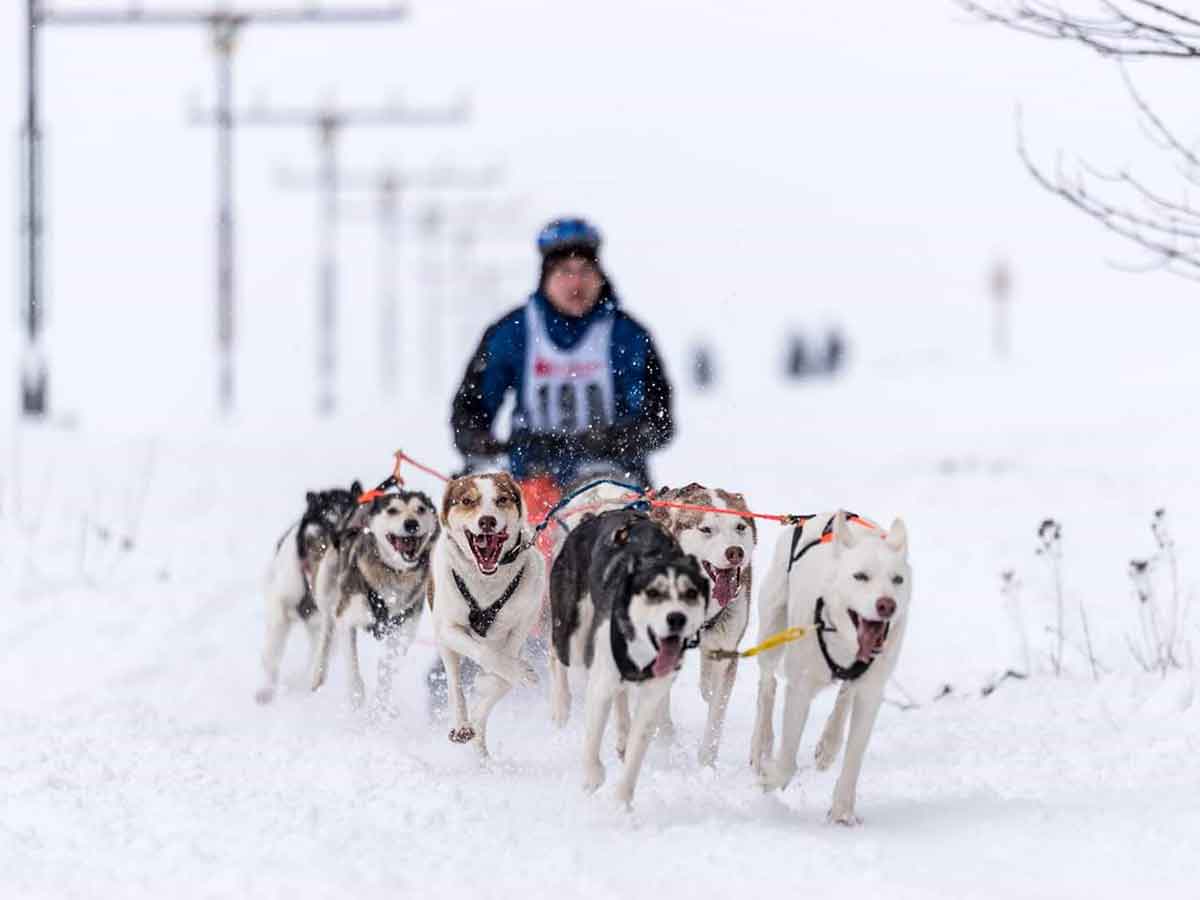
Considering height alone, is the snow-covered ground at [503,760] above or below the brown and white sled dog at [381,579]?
below

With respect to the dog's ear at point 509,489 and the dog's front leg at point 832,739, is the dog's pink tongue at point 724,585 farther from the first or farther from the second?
the dog's ear at point 509,489

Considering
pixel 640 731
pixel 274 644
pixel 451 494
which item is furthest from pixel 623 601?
pixel 274 644

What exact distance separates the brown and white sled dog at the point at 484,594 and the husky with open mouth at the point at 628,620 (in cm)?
31

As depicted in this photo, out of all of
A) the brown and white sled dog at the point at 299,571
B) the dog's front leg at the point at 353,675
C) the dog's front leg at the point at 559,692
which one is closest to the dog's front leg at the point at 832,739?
the dog's front leg at the point at 559,692

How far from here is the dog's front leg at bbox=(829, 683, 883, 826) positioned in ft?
17.4

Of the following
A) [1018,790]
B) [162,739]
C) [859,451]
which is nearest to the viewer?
[1018,790]

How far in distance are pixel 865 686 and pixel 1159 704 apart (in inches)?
75.9

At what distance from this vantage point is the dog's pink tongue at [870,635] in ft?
16.8

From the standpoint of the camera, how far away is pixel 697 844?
4938 millimetres

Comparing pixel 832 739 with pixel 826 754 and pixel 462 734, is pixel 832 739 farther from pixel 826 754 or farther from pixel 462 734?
pixel 462 734

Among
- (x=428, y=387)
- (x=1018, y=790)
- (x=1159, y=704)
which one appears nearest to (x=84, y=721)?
(x=1018, y=790)

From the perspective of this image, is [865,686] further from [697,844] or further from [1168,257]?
[1168,257]

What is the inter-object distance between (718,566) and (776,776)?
0.79 meters

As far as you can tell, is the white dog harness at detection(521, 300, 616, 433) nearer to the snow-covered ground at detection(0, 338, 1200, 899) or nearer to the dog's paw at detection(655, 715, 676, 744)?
the snow-covered ground at detection(0, 338, 1200, 899)
